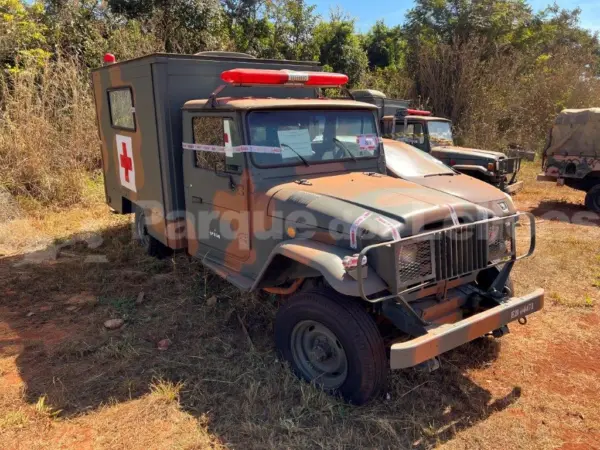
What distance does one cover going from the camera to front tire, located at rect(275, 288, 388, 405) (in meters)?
3.06

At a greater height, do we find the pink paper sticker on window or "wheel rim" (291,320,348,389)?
the pink paper sticker on window

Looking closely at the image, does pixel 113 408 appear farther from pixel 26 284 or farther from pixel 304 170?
pixel 26 284

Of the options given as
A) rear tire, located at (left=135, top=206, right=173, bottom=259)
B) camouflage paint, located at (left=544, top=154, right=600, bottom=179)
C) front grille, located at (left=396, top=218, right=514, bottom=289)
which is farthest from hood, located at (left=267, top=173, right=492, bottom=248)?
camouflage paint, located at (left=544, top=154, right=600, bottom=179)

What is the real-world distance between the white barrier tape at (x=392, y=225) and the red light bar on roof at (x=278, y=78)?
1674 mm

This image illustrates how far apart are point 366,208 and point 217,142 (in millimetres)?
1508

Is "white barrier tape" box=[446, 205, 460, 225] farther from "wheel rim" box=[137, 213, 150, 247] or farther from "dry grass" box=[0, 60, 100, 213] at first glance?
"dry grass" box=[0, 60, 100, 213]

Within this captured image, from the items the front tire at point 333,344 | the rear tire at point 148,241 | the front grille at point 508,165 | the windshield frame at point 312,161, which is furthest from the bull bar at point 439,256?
the front grille at point 508,165

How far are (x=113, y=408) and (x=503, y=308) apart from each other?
275 cm

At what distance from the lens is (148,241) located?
616 cm

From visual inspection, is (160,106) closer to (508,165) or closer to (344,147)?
(344,147)

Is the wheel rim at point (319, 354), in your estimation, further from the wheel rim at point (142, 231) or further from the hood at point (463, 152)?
the hood at point (463, 152)

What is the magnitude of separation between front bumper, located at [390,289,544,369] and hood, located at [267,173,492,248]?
2.11ft

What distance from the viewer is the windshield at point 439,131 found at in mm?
9953

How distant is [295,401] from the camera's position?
11.0ft
